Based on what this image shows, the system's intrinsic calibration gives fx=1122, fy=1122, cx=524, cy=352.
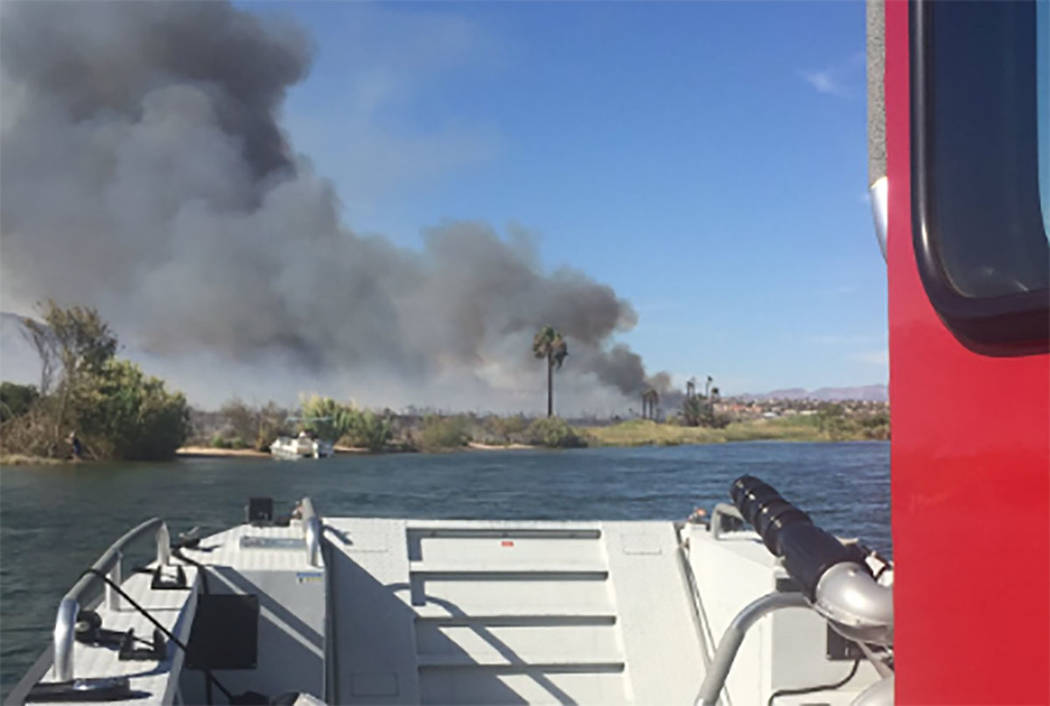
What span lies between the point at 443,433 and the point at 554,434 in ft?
14.5

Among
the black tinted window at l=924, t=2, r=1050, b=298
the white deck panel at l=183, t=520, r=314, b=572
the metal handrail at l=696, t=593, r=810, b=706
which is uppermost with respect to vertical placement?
the black tinted window at l=924, t=2, r=1050, b=298

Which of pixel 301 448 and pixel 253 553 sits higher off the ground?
pixel 253 553

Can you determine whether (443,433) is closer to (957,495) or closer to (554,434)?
(554,434)

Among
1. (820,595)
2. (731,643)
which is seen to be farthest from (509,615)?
(820,595)

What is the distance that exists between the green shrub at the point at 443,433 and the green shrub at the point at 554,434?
2.71 metres

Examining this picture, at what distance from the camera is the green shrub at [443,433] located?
144 feet

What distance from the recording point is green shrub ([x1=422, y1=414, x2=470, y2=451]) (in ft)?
144

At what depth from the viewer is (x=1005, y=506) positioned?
72 centimetres

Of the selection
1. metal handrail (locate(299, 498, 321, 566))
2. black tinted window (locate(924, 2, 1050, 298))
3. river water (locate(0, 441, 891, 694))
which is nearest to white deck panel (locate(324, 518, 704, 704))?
metal handrail (locate(299, 498, 321, 566))

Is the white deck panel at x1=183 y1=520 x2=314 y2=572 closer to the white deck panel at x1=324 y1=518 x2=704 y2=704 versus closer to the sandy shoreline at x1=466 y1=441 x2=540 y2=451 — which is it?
the white deck panel at x1=324 y1=518 x2=704 y2=704

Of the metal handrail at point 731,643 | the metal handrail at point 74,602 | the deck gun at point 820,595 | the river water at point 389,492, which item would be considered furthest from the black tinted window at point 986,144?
the river water at point 389,492

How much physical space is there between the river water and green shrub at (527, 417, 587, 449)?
2.10 meters

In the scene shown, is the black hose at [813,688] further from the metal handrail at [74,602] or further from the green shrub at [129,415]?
the green shrub at [129,415]

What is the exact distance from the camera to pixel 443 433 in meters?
44.8
